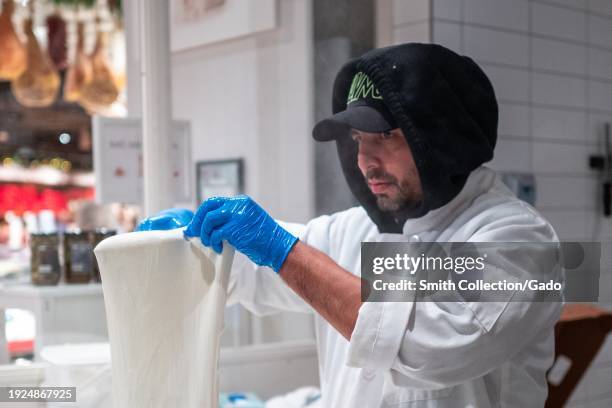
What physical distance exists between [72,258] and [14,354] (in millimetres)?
282

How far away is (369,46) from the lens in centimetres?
119

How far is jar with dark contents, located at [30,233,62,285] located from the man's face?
2.67 ft

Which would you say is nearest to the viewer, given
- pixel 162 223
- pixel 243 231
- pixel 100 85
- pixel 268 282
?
pixel 243 231

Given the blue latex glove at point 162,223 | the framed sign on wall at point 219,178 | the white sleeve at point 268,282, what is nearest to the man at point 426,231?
the blue latex glove at point 162,223

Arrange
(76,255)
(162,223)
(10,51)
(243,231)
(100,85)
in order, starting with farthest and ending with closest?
(100,85), (10,51), (76,255), (162,223), (243,231)

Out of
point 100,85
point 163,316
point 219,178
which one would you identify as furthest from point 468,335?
point 100,85

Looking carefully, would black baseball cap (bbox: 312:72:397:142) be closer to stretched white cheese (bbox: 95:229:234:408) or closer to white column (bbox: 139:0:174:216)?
stretched white cheese (bbox: 95:229:234:408)

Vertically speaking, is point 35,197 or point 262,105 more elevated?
point 262,105

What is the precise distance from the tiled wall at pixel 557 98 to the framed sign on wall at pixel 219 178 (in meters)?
0.55

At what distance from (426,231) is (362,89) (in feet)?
0.79

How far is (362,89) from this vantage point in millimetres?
1038

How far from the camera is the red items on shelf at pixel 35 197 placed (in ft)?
4.90

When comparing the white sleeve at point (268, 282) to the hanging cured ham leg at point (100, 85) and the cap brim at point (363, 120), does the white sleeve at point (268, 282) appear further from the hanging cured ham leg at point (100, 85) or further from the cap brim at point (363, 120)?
the hanging cured ham leg at point (100, 85)

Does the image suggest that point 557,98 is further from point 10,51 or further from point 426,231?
point 10,51
